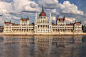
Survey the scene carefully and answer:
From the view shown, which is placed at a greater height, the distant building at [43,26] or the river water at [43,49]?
the distant building at [43,26]

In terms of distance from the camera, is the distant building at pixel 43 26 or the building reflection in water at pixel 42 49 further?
the distant building at pixel 43 26

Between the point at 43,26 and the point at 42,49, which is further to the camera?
the point at 43,26

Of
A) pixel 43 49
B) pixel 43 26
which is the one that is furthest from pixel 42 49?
pixel 43 26

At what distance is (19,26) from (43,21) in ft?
112

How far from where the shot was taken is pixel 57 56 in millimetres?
29344

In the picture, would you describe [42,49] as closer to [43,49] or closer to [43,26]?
[43,49]

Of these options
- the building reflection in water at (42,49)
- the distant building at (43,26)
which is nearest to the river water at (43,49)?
the building reflection in water at (42,49)

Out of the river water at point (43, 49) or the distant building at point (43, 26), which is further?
the distant building at point (43, 26)

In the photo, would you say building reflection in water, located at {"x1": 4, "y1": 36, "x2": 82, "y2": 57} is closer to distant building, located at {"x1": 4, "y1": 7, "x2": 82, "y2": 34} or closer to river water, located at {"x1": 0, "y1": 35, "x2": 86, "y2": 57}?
river water, located at {"x1": 0, "y1": 35, "x2": 86, "y2": 57}

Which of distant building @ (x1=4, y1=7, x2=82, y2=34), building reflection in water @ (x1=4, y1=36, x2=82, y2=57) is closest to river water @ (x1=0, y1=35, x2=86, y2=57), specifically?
building reflection in water @ (x1=4, y1=36, x2=82, y2=57)

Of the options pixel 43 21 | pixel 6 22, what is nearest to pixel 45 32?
pixel 43 21

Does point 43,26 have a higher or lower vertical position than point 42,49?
higher

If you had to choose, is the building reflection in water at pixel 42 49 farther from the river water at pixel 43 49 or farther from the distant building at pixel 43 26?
the distant building at pixel 43 26

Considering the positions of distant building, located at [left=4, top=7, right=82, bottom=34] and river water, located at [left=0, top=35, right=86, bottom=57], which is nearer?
river water, located at [left=0, top=35, right=86, bottom=57]
